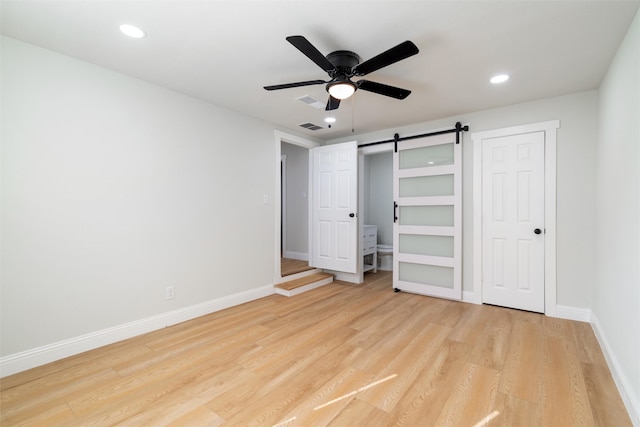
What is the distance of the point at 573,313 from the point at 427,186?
2.16m

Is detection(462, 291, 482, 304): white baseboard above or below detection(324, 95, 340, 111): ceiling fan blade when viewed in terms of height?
below

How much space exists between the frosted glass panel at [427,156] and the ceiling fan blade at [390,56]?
2.23 meters

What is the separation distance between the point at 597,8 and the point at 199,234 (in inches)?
149

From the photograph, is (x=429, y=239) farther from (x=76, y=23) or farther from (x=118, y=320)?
(x=76, y=23)

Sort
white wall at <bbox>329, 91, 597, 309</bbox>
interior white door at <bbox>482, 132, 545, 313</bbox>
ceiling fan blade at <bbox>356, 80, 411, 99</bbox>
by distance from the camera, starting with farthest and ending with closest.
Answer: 1. interior white door at <bbox>482, 132, 545, 313</bbox>
2. white wall at <bbox>329, 91, 597, 309</bbox>
3. ceiling fan blade at <bbox>356, 80, 411, 99</bbox>

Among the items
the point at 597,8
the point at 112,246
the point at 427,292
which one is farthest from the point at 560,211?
the point at 112,246

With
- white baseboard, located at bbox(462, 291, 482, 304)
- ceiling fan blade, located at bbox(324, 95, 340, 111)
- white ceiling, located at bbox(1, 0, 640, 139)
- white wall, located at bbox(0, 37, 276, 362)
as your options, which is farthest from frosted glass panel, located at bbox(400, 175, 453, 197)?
white wall, located at bbox(0, 37, 276, 362)

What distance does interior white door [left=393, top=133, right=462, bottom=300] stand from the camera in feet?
12.3

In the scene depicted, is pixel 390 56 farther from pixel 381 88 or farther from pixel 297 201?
pixel 297 201

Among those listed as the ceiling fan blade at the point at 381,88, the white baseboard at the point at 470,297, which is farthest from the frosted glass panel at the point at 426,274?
the ceiling fan blade at the point at 381,88

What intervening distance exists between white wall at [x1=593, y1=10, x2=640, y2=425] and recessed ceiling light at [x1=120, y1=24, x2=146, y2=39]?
3.24 metres

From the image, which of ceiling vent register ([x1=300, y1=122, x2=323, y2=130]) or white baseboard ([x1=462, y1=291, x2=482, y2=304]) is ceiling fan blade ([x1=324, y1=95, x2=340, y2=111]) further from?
white baseboard ([x1=462, y1=291, x2=482, y2=304])

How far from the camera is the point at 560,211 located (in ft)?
10.2

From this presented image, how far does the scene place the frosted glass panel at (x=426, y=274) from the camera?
383cm
